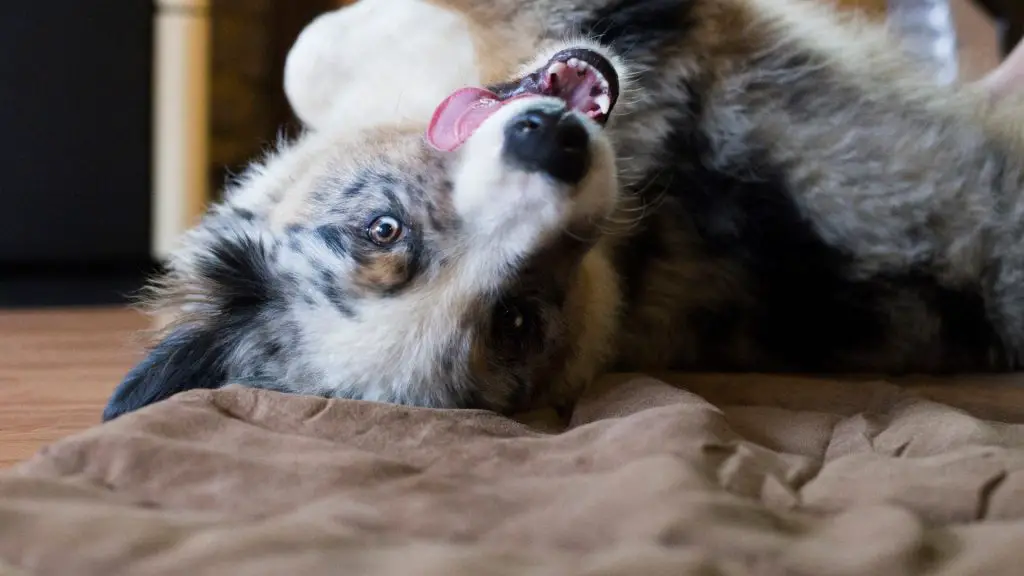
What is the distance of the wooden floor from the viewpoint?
1.71 meters

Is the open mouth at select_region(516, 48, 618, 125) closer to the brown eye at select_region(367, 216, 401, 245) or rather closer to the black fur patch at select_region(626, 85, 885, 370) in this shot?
the black fur patch at select_region(626, 85, 885, 370)

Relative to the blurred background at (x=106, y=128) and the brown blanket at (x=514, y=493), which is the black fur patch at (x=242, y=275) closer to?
the brown blanket at (x=514, y=493)

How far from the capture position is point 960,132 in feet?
5.24

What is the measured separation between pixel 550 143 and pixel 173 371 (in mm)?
632

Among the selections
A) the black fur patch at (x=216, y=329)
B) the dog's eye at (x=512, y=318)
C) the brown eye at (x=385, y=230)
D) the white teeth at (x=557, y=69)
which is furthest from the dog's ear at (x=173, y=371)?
the white teeth at (x=557, y=69)

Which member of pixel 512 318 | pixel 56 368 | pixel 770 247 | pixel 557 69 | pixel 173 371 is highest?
pixel 557 69

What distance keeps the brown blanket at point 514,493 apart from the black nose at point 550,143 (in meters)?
0.32

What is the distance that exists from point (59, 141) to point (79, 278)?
18.6 inches

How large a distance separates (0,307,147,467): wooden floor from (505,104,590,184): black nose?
2.67 ft

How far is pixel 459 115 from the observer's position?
1.49m

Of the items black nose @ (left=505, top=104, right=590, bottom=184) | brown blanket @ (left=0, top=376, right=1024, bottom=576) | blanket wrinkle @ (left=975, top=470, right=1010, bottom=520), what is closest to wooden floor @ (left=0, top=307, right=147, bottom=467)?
brown blanket @ (left=0, top=376, right=1024, bottom=576)

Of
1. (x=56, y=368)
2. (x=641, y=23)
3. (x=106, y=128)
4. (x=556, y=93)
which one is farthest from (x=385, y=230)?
(x=106, y=128)

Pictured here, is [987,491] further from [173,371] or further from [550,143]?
[173,371]

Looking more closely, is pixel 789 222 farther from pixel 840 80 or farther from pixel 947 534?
pixel 947 534
